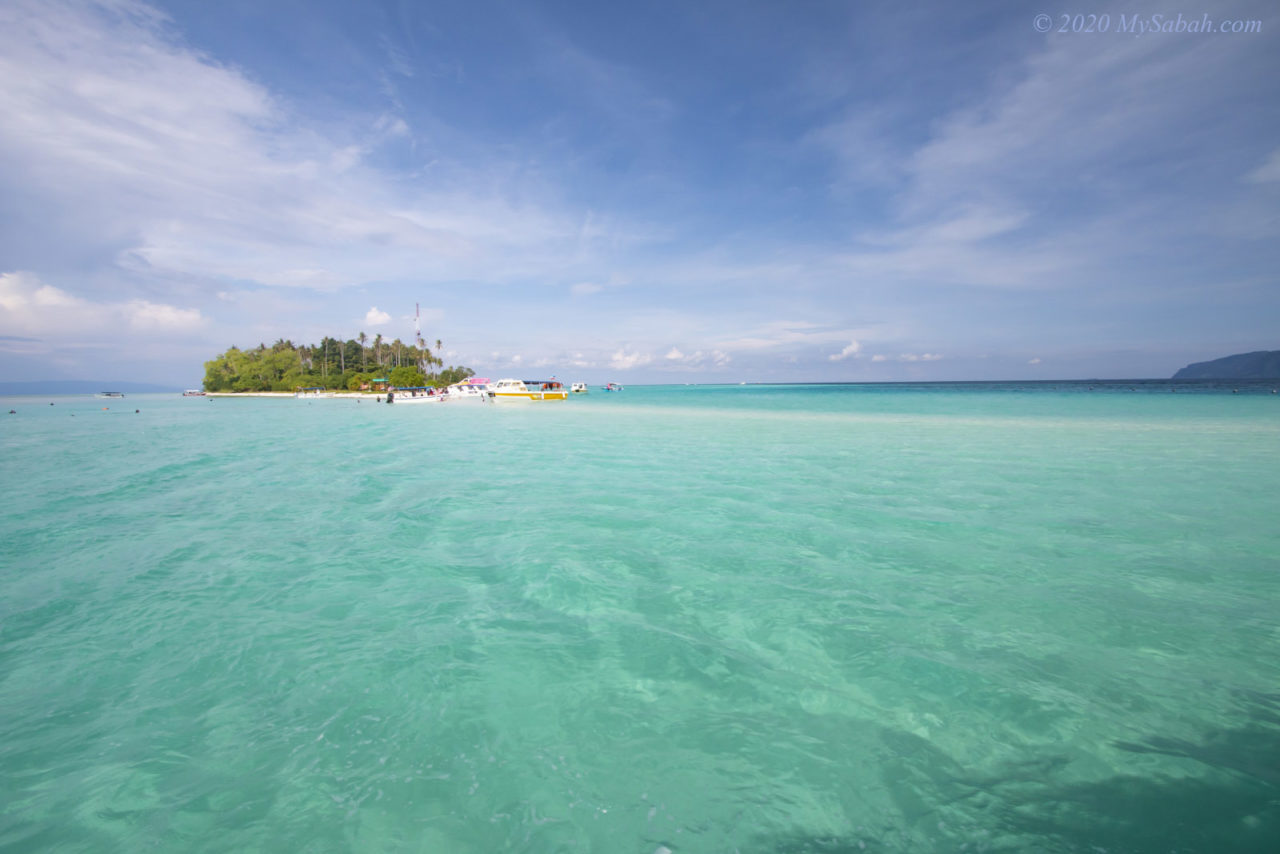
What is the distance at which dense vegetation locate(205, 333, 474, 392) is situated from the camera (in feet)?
404

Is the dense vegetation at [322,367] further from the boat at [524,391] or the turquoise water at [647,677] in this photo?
the turquoise water at [647,677]

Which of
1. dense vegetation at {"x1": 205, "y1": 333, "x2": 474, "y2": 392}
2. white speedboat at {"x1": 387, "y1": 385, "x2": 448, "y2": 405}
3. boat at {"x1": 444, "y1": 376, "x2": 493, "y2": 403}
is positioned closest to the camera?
white speedboat at {"x1": 387, "y1": 385, "x2": 448, "y2": 405}

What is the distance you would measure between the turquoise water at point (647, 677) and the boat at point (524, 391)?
71280 millimetres

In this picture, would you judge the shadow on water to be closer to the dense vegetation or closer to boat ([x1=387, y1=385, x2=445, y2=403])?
boat ([x1=387, y1=385, x2=445, y2=403])

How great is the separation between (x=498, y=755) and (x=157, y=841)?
219 cm

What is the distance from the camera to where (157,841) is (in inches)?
136

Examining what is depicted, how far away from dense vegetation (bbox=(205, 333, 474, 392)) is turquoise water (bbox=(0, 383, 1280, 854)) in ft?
375

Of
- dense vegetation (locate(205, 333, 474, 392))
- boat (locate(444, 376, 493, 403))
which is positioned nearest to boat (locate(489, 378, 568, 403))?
boat (locate(444, 376, 493, 403))

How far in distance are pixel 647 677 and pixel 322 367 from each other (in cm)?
15213

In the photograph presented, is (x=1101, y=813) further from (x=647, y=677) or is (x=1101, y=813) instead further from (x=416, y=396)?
(x=416, y=396)

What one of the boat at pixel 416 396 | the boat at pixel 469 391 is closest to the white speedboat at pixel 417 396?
the boat at pixel 416 396

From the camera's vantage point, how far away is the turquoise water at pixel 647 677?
3.63 metres

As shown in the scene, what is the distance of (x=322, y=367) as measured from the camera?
133 metres

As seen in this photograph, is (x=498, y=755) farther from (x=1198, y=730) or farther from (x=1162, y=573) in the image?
(x=1162, y=573)
